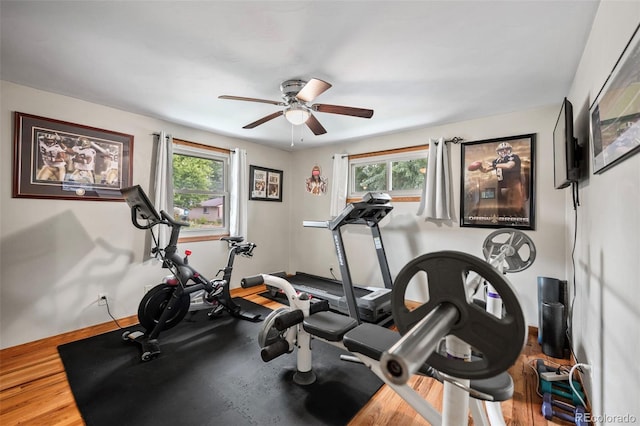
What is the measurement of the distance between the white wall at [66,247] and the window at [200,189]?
0.26 meters

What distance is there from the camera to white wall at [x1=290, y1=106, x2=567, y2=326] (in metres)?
2.83

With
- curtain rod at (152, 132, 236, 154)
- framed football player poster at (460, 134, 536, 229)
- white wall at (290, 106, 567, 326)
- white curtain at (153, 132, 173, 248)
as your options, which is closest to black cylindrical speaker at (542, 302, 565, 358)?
white wall at (290, 106, 567, 326)

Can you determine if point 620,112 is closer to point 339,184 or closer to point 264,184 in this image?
point 339,184

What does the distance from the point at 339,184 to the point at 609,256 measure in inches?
125

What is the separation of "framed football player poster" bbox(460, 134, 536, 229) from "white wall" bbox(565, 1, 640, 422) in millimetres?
995

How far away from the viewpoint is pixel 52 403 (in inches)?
70.9

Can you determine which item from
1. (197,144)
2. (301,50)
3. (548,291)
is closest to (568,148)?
(548,291)

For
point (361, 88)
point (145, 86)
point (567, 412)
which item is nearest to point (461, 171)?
point (361, 88)

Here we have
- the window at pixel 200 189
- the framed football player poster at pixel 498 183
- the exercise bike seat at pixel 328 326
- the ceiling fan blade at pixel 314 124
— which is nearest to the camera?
the exercise bike seat at pixel 328 326

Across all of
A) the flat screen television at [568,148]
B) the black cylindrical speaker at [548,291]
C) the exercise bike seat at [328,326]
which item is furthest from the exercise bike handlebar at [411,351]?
the black cylindrical speaker at [548,291]

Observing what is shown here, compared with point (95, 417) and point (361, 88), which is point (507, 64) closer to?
point (361, 88)

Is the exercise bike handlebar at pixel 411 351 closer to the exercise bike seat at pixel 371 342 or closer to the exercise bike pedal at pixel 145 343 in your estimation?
the exercise bike seat at pixel 371 342

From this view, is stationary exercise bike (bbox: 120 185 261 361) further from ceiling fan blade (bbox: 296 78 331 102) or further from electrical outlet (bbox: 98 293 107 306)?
ceiling fan blade (bbox: 296 78 331 102)

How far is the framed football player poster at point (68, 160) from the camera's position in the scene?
250 cm
